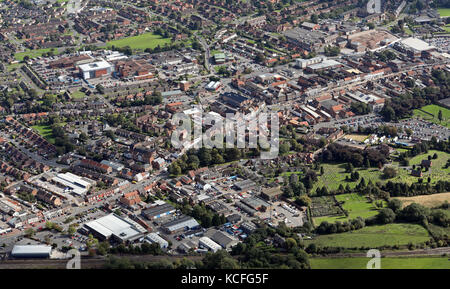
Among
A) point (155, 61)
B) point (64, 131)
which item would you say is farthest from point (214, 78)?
point (64, 131)

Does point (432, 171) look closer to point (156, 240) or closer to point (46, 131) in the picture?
point (156, 240)

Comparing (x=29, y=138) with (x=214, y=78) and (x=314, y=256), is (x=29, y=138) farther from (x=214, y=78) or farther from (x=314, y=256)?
(x=314, y=256)

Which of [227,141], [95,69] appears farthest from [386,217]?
[95,69]

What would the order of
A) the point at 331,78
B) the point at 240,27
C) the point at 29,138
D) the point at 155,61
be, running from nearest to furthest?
1. the point at 29,138
2. the point at 331,78
3. the point at 155,61
4. the point at 240,27

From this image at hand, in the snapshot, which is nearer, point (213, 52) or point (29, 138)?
point (29, 138)

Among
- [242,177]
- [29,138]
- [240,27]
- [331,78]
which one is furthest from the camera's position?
[240,27]

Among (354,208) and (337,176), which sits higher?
(354,208)
